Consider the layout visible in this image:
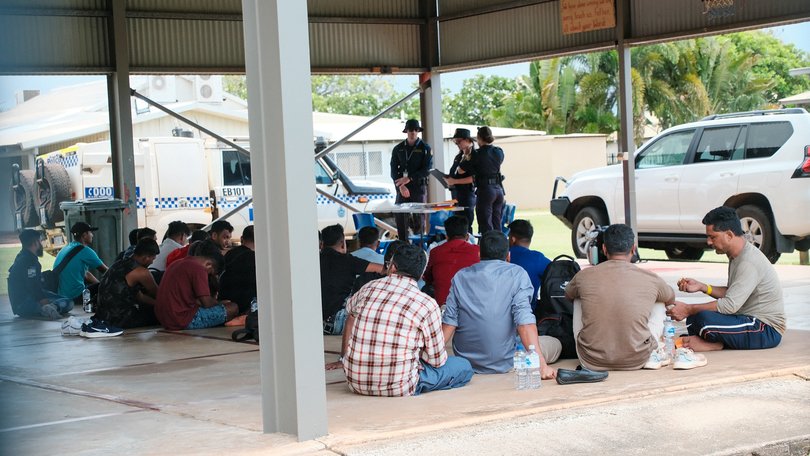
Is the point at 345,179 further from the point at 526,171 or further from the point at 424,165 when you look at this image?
the point at 526,171

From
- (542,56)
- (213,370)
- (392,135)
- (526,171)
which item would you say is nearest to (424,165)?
(542,56)

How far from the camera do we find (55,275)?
12.8 m

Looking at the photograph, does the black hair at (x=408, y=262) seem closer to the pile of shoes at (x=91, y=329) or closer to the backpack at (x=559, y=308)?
the backpack at (x=559, y=308)

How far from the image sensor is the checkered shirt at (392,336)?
6344 mm

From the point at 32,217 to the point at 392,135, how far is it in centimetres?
1427

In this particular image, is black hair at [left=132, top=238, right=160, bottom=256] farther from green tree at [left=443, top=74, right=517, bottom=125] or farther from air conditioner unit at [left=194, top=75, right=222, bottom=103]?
green tree at [left=443, top=74, right=517, bottom=125]

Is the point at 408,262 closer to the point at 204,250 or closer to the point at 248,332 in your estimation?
the point at 248,332

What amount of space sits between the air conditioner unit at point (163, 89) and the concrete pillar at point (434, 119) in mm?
15682

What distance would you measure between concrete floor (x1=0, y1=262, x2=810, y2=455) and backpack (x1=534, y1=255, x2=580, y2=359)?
0.56ft

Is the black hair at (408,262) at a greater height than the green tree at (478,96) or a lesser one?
lesser

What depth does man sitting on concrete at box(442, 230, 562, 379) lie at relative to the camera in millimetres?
6973

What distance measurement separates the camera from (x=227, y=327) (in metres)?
10.7

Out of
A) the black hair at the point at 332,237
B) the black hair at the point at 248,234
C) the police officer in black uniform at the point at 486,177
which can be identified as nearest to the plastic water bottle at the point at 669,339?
the black hair at the point at 332,237

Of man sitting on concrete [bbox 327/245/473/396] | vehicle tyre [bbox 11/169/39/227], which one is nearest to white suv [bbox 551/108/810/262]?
man sitting on concrete [bbox 327/245/473/396]
